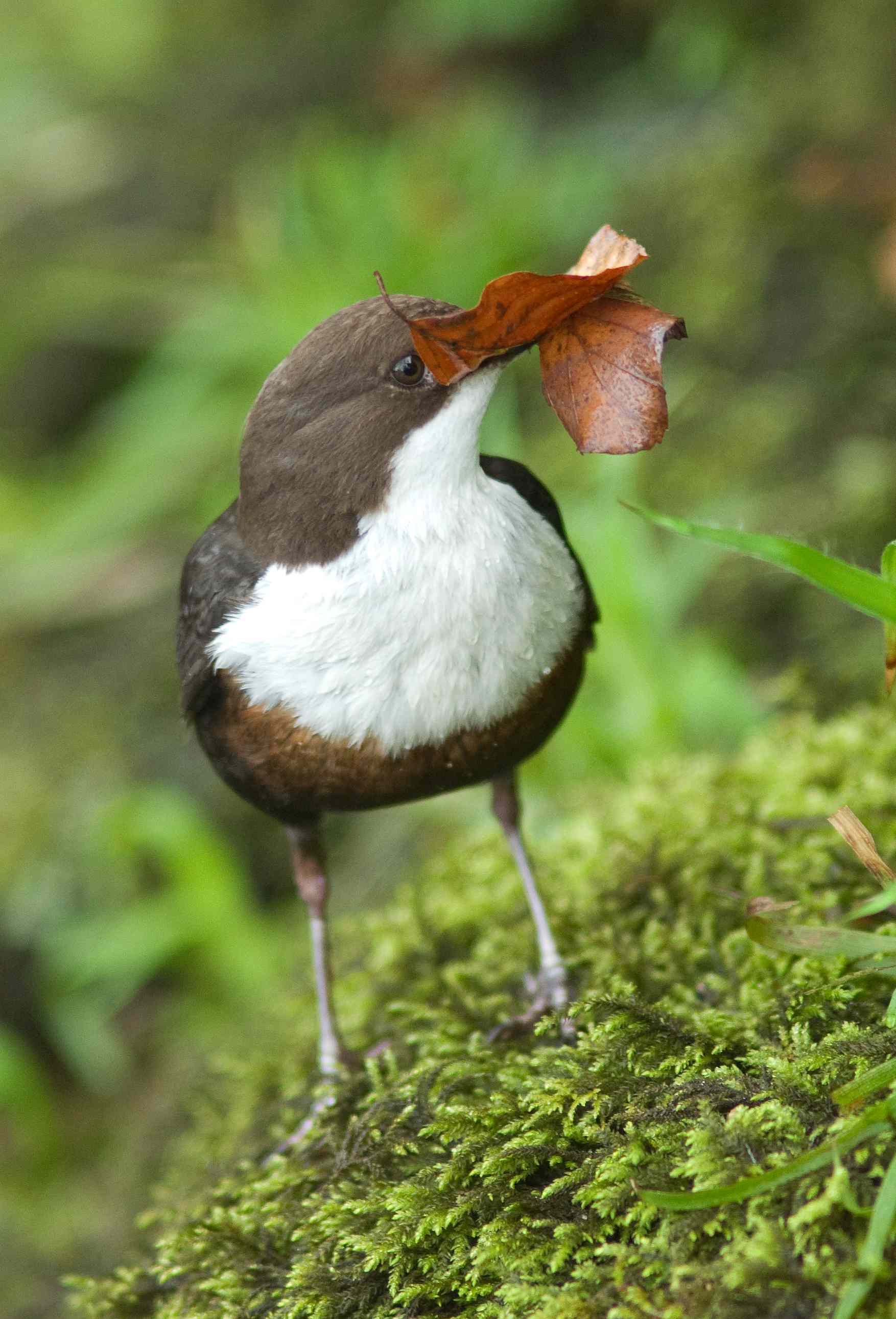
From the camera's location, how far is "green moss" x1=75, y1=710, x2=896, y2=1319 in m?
2.02

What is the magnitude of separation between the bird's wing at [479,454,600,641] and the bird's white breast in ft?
0.61

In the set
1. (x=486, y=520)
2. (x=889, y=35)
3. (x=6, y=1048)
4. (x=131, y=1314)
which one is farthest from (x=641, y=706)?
(x=889, y=35)

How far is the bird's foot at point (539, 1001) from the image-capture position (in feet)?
9.79

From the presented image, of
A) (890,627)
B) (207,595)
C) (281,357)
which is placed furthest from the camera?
(281,357)

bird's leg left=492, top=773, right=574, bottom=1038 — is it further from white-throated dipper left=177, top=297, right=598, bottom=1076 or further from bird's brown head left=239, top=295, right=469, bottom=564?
A: bird's brown head left=239, top=295, right=469, bottom=564

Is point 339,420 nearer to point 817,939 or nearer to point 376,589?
point 376,589

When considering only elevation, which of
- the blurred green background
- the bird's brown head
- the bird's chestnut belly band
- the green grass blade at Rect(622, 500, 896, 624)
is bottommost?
the blurred green background

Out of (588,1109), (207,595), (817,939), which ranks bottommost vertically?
(588,1109)

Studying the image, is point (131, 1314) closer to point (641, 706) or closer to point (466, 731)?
point (466, 731)

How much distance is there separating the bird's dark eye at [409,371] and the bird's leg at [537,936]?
3.51 ft

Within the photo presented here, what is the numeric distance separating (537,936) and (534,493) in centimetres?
117

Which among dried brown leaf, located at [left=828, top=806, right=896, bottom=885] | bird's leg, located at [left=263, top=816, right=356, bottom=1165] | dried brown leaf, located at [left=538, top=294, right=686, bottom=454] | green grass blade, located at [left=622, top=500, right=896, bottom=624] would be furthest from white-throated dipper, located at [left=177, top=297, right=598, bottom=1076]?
dried brown leaf, located at [left=828, top=806, right=896, bottom=885]

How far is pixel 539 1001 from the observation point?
3.07 metres

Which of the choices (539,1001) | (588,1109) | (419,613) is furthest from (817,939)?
(539,1001)
